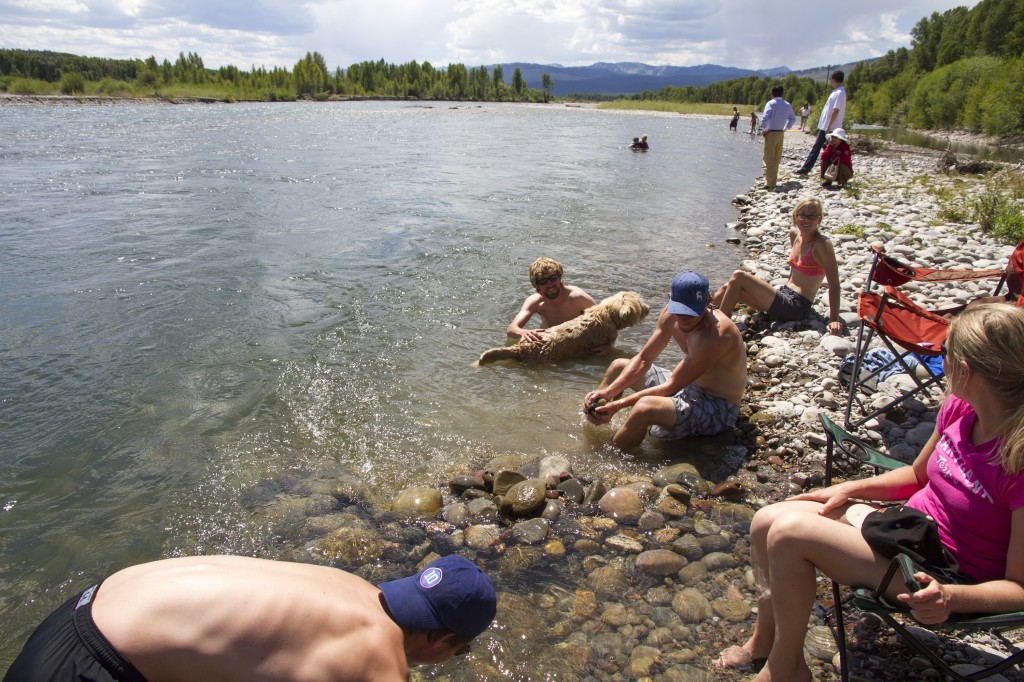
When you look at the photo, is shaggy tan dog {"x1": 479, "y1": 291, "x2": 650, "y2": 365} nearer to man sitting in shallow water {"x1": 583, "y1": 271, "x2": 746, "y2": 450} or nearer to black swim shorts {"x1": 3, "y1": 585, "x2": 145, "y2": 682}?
man sitting in shallow water {"x1": 583, "y1": 271, "x2": 746, "y2": 450}

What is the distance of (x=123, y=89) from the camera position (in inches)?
3221

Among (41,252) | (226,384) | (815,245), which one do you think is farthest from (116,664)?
(41,252)

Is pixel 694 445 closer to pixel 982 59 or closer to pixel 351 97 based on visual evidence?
pixel 982 59

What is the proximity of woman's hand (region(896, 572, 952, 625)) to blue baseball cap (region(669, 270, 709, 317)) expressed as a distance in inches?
105

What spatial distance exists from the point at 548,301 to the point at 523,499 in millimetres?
3614

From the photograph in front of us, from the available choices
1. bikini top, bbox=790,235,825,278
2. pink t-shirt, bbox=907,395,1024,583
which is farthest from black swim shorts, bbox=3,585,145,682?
bikini top, bbox=790,235,825,278

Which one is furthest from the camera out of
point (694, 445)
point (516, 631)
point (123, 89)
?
point (123, 89)

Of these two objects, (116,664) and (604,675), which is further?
(604,675)

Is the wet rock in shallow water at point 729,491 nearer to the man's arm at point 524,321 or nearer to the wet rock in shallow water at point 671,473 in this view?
the wet rock in shallow water at point 671,473

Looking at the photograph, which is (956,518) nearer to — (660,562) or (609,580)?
(660,562)

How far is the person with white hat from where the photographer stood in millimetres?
15195

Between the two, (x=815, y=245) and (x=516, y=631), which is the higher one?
(x=815, y=245)

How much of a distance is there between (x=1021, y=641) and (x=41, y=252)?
14.3 m

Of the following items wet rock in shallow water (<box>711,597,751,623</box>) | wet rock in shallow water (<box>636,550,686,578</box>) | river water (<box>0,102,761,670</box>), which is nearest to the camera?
wet rock in shallow water (<box>711,597,751,623</box>)
